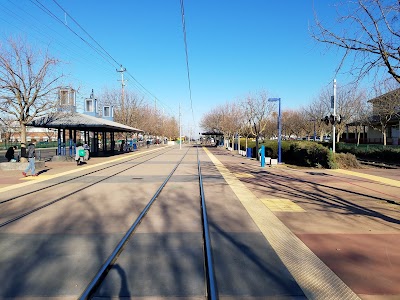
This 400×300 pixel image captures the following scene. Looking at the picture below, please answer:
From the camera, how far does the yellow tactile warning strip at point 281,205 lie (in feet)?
30.8

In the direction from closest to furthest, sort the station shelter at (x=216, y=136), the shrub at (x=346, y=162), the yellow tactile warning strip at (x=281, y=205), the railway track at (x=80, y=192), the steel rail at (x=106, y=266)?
the steel rail at (x=106, y=266) < the railway track at (x=80, y=192) < the yellow tactile warning strip at (x=281, y=205) < the shrub at (x=346, y=162) < the station shelter at (x=216, y=136)

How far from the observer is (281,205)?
9.98m

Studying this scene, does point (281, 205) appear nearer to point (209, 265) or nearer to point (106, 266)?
point (209, 265)

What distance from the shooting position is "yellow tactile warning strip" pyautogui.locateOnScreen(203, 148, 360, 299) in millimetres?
4289

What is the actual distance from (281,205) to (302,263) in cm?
481

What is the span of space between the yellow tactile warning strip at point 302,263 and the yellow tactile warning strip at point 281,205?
0.89m

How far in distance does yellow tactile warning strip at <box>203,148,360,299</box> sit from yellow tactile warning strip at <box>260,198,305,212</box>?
0.89m

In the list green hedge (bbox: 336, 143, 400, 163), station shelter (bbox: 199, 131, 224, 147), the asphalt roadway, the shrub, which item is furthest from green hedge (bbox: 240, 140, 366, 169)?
station shelter (bbox: 199, 131, 224, 147)

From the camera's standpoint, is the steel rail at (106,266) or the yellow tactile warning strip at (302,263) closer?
the steel rail at (106,266)

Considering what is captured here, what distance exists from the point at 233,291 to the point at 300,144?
22.4m

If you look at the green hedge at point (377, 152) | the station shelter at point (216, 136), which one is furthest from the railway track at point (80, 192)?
the station shelter at point (216, 136)

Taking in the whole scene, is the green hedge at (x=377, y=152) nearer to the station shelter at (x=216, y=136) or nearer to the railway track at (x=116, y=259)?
the railway track at (x=116, y=259)

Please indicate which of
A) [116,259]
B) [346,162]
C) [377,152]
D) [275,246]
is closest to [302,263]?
[275,246]

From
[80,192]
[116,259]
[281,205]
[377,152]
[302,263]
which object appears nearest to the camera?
[302,263]
